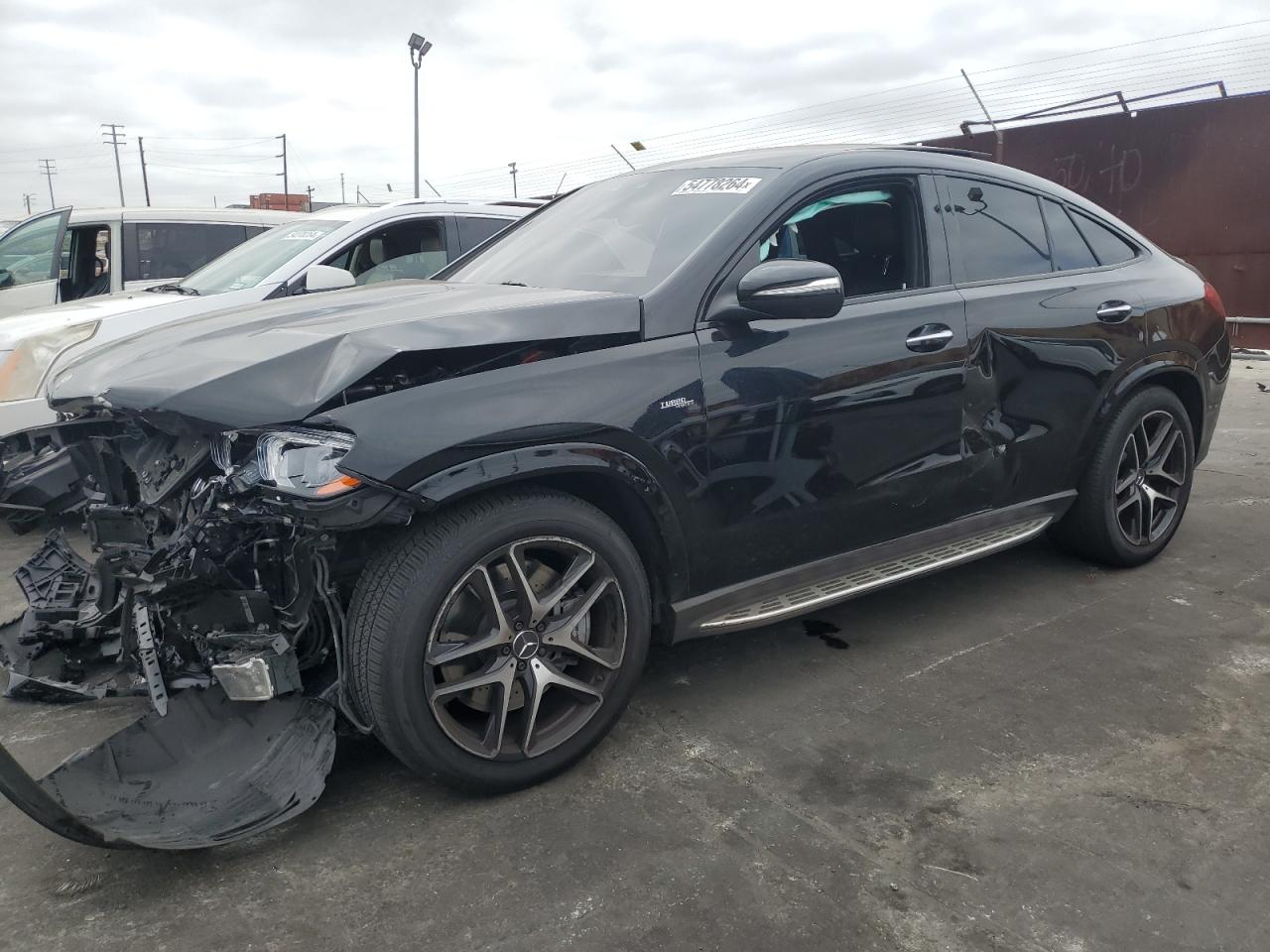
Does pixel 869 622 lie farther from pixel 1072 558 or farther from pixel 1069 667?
pixel 1072 558

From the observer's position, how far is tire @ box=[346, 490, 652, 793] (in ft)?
7.64

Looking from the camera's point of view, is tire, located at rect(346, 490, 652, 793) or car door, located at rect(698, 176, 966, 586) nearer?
tire, located at rect(346, 490, 652, 793)

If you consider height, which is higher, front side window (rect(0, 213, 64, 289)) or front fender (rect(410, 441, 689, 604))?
front side window (rect(0, 213, 64, 289))

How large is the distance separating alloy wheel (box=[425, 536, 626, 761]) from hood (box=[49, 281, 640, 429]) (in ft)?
1.87

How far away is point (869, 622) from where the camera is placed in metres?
3.76

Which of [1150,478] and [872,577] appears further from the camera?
[1150,478]

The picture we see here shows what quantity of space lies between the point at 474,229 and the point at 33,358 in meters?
2.86

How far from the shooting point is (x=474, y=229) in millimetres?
6734

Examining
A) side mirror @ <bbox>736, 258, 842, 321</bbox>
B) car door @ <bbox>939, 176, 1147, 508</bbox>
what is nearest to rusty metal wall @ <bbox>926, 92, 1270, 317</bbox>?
car door @ <bbox>939, 176, 1147, 508</bbox>

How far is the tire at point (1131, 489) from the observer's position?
3.98 meters

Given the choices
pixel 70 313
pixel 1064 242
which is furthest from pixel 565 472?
pixel 70 313

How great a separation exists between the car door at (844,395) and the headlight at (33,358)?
13.2 ft

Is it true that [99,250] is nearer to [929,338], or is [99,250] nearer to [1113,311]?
[929,338]

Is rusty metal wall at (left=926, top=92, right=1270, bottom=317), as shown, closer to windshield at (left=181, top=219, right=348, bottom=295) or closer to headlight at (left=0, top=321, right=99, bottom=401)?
windshield at (left=181, top=219, right=348, bottom=295)
